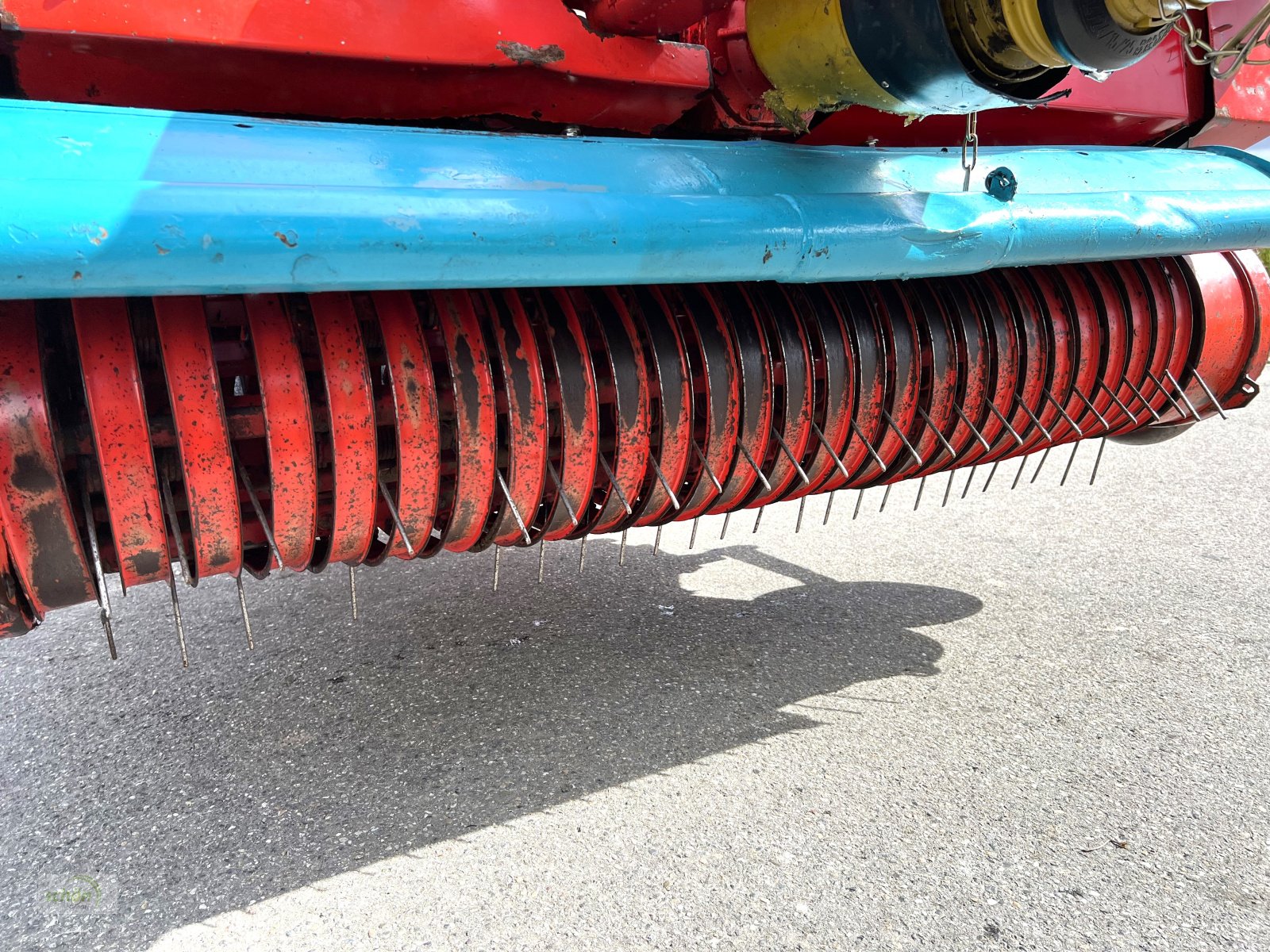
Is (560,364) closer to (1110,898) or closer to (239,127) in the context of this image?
(239,127)

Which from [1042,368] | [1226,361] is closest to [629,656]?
[1042,368]

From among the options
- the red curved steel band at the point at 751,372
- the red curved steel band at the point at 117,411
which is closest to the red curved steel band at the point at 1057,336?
the red curved steel band at the point at 751,372

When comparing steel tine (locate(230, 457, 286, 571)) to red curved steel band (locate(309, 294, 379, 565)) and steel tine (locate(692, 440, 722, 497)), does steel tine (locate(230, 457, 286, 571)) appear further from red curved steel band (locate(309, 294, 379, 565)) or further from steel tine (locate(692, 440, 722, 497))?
steel tine (locate(692, 440, 722, 497))

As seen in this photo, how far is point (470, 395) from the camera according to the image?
116 centimetres

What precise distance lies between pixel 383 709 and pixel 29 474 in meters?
0.92

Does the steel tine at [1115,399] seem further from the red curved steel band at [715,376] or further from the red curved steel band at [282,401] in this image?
the red curved steel band at [282,401]

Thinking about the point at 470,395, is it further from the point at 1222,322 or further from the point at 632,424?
the point at 1222,322

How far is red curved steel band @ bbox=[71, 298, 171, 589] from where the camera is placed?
3.17 feet

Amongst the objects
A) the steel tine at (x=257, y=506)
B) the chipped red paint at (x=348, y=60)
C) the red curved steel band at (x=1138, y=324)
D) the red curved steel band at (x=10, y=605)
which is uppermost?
the chipped red paint at (x=348, y=60)

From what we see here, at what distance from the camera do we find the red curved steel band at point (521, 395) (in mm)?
1186

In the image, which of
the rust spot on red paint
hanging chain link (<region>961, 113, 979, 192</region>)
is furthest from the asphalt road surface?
the rust spot on red paint

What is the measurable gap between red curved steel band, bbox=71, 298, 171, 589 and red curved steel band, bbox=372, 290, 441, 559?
0.89ft

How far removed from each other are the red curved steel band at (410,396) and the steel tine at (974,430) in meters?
0.89

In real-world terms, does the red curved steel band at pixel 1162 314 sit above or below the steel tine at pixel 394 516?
above
